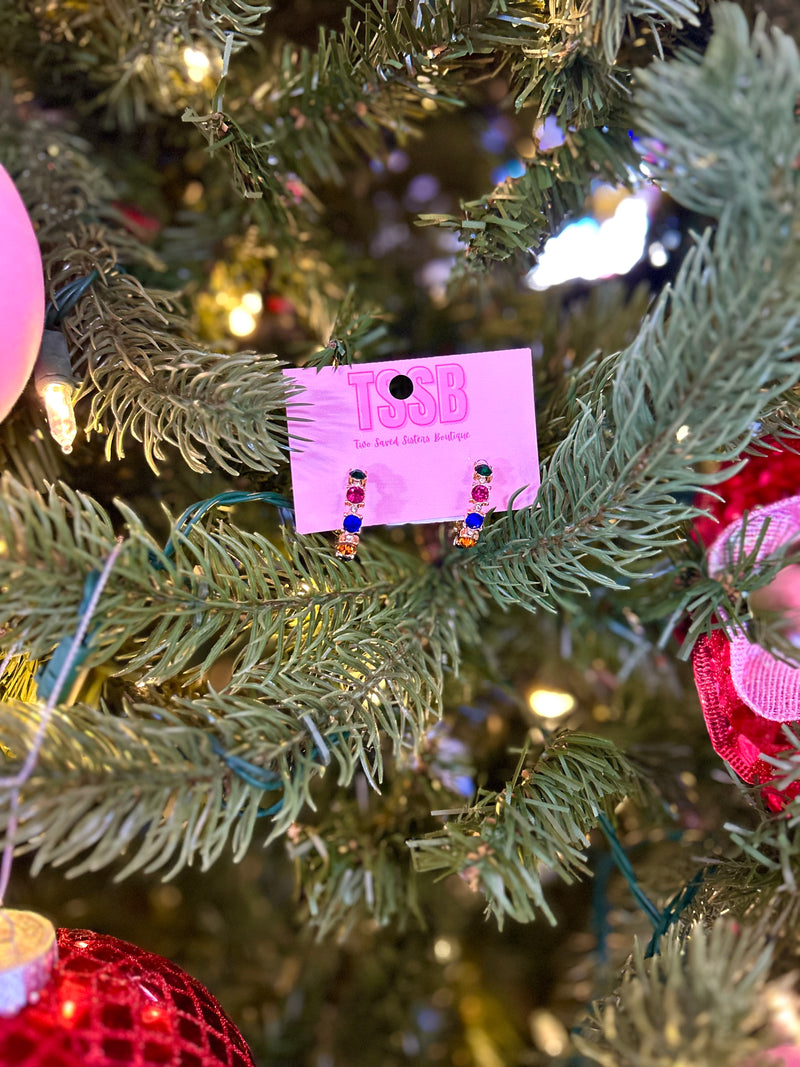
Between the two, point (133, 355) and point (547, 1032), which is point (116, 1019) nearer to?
point (133, 355)

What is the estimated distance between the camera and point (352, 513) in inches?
16.0

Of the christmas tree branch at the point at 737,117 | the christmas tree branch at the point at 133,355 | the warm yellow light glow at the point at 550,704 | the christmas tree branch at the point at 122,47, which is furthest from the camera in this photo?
the warm yellow light glow at the point at 550,704

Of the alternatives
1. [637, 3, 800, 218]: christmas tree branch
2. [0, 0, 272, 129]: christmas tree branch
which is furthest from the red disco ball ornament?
[0, 0, 272, 129]: christmas tree branch

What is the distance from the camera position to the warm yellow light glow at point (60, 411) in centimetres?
39

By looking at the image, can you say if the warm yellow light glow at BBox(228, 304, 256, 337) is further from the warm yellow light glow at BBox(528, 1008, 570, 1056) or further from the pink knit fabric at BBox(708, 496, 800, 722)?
the warm yellow light glow at BBox(528, 1008, 570, 1056)

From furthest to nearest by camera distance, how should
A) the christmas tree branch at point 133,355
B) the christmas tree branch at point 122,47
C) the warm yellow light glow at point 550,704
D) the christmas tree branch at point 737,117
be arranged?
the warm yellow light glow at point 550,704, the christmas tree branch at point 122,47, the christmas tree branch at point 133,355, the christmas tree branch at point 737,117

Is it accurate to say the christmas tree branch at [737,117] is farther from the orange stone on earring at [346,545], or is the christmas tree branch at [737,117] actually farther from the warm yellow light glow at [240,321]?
the warm yellow light glow at [240,321]

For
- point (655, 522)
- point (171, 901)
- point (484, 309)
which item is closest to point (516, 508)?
point (655, 522)

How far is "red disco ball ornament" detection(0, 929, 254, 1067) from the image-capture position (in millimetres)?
290

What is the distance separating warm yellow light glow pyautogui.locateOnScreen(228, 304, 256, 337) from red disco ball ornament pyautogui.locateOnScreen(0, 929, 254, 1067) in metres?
0.45

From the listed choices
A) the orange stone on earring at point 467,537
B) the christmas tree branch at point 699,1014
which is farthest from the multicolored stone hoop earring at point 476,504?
the christmas tree branch at point 699,1014

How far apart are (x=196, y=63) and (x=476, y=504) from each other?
1.22ft

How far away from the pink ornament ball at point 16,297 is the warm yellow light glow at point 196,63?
8.2 inches

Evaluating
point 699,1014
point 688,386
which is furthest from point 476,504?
point 699,1014
